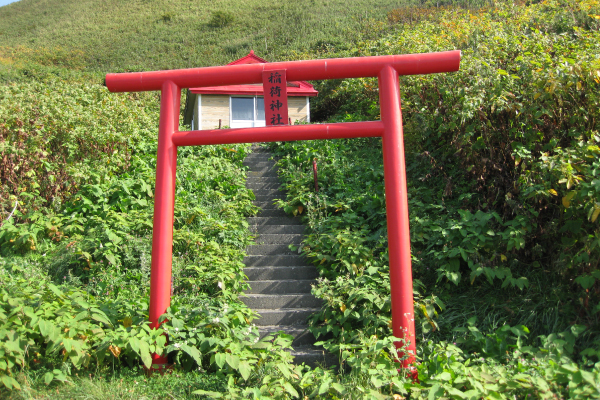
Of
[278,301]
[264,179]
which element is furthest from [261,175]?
[278,301]

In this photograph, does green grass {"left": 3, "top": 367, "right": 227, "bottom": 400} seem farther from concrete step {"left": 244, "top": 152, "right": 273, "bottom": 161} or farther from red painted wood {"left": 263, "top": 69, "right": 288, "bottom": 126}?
concrete step {"left": 244, "top": 152, "right": 273, "bottom": 161}

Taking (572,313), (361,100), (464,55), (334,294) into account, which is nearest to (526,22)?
(464,55)

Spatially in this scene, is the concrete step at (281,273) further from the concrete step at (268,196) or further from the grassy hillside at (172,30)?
the grassy hillside at (172,30)

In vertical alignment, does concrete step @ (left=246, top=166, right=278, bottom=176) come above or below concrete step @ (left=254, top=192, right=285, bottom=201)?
above

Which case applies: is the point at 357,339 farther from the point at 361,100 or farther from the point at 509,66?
the point at 361,100

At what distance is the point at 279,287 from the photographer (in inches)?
206

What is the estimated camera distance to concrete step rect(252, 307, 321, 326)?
4.73 m

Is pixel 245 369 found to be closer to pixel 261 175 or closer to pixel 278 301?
pixel 278 301

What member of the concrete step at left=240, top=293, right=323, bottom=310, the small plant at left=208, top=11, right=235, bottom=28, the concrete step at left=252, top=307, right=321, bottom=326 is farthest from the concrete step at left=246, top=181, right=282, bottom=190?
the small plant at left=208, top=11, right=235, bottom=28

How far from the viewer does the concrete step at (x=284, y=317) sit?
4.73m

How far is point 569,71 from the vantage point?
4070 mm

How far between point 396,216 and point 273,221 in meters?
3.29

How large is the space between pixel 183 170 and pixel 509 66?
18.1ft

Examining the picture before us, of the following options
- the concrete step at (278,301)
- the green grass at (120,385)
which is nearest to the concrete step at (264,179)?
the concrete step at (278,301)
